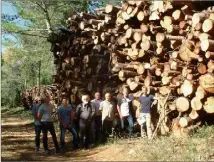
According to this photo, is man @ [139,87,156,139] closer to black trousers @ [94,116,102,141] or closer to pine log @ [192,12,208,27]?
black trousers @ [94,116,102,141]

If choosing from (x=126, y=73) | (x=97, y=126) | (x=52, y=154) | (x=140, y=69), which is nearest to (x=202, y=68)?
(x=140, y=69)

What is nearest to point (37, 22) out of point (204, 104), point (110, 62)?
point (110, 62)

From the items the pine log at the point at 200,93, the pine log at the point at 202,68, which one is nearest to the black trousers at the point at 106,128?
the pine log at the point at 200,93

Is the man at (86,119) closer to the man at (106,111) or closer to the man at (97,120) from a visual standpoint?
the man at (97,120)

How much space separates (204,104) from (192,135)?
83 centimetres

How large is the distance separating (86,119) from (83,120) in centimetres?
9

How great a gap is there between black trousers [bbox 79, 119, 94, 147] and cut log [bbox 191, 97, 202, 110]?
290 centimetres

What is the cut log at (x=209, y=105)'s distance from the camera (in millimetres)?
10031

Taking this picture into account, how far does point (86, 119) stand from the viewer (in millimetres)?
11359

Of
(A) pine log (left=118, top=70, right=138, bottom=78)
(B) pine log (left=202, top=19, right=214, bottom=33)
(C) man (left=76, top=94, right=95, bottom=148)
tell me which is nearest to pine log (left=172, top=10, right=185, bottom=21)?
(B) pine log (left=202, top=19, right=214, bottom=33)

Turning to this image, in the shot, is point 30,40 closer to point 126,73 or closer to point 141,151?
point 126,73

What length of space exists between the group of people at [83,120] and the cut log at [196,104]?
140 centimetres

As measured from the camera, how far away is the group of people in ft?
36.3

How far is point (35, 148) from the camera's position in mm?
11664
